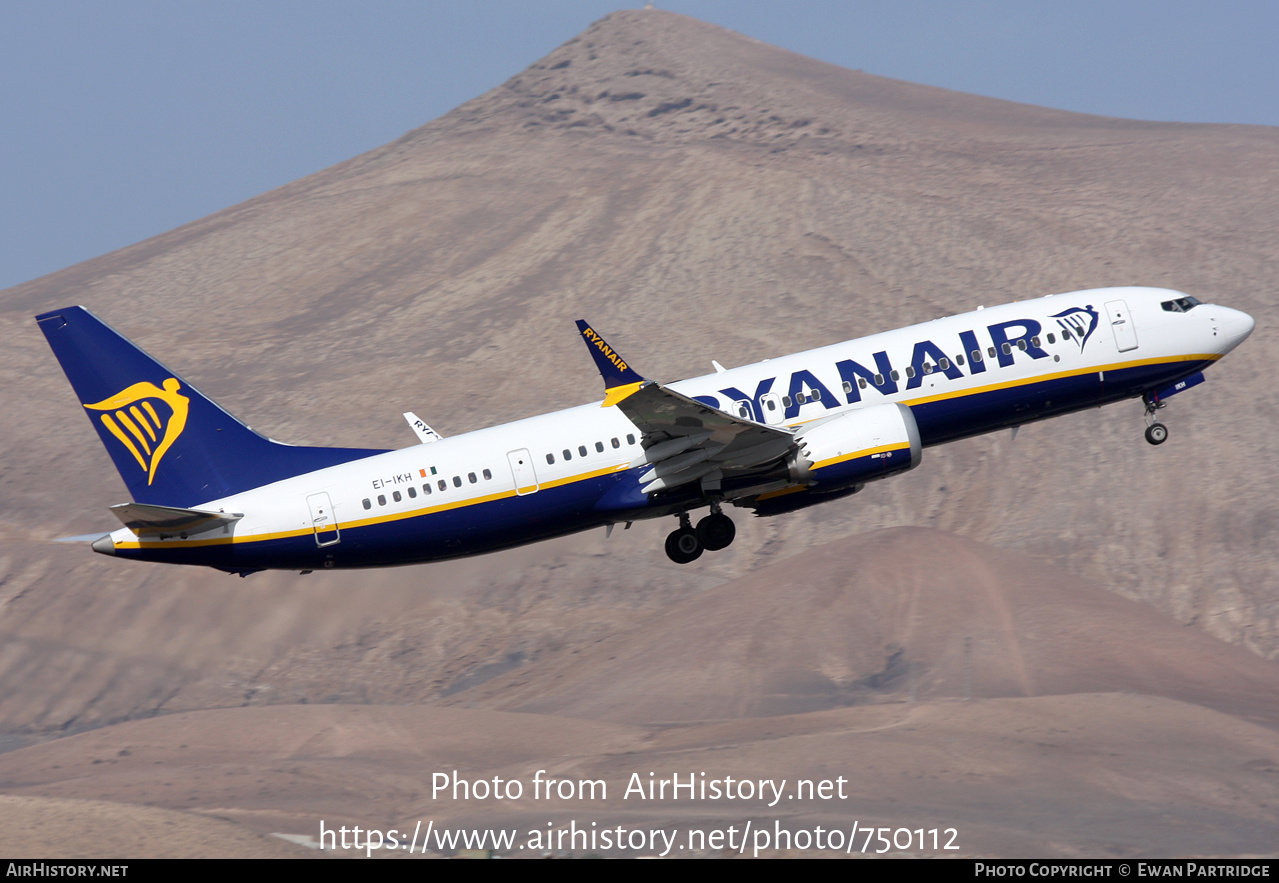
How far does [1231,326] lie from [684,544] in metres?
18.8

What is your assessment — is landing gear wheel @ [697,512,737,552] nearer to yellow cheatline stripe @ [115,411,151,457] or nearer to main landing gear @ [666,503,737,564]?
main landing gear @ [666,503,737,564]

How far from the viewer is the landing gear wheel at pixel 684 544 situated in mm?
43344

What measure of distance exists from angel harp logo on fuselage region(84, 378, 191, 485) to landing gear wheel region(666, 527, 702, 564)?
1514 centimetres

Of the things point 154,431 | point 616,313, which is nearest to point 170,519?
point 154,431

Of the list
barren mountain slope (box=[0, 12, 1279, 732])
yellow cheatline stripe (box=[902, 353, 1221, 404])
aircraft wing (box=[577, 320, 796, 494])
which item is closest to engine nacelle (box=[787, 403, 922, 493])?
aircraft wing (box=[577, 320, 796, 494])

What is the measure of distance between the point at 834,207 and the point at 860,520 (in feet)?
163

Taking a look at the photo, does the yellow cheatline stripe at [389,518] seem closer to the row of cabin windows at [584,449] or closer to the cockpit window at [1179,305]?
the row of cabin windows at [584,449]

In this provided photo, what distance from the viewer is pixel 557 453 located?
133 ft

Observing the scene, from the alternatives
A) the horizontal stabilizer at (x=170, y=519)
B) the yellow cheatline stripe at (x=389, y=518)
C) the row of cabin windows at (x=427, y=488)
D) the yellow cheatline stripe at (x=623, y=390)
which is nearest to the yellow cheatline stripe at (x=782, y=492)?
the yellow cheatline stripe at (x=389, y=518)

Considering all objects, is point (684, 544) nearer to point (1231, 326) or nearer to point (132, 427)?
point (132, 427)

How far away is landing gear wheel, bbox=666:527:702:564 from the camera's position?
43.3 m

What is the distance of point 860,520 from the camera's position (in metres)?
98.1

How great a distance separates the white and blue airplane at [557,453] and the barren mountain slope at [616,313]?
4100cm

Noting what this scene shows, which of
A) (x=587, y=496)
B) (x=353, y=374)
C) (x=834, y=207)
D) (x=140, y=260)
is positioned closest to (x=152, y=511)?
(x=587, y=496)
